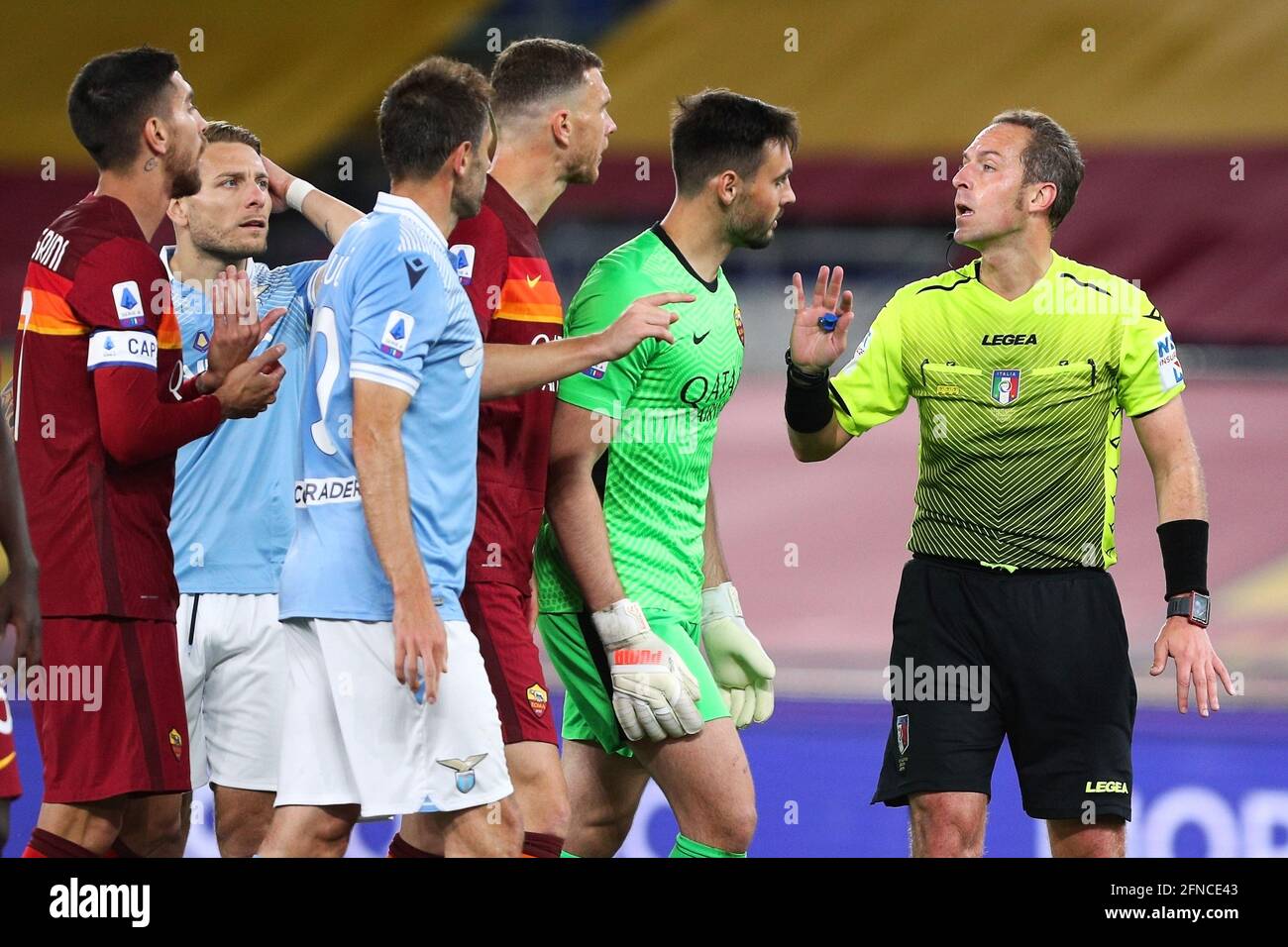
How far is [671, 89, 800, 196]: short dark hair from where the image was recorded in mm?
5070

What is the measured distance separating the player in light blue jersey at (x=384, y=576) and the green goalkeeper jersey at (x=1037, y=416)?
149 centimetres

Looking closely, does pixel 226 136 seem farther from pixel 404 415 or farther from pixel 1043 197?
pixel 1043 197

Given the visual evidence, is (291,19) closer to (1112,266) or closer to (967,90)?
(967,90)

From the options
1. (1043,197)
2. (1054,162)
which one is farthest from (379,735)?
(1054,162)

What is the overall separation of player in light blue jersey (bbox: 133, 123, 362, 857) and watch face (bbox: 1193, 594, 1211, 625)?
2.57 m

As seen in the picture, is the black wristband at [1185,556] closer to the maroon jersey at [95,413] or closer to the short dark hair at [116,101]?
the maroon jersey at [95,413]

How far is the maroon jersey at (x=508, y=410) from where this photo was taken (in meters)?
4.62

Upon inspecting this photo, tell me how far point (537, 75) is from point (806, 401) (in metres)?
1.13

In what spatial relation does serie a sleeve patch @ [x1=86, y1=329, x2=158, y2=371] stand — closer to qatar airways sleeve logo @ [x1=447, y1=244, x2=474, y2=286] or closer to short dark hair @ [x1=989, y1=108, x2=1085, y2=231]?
qatar airways sleeve logo @ [x1=447, y1=244, x2=474, y2=286]

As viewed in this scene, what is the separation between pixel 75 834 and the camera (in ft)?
14.6

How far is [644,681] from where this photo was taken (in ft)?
15.2

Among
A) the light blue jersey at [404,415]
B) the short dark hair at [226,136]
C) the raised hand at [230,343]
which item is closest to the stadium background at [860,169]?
the short dark hair at [226,136]

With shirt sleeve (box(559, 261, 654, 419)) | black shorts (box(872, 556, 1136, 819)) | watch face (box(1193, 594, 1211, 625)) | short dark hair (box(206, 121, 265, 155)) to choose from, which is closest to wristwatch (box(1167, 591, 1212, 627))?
watch face (box(1193, 594, 1211, 625))

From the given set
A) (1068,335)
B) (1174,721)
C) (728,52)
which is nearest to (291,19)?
(728,52)
